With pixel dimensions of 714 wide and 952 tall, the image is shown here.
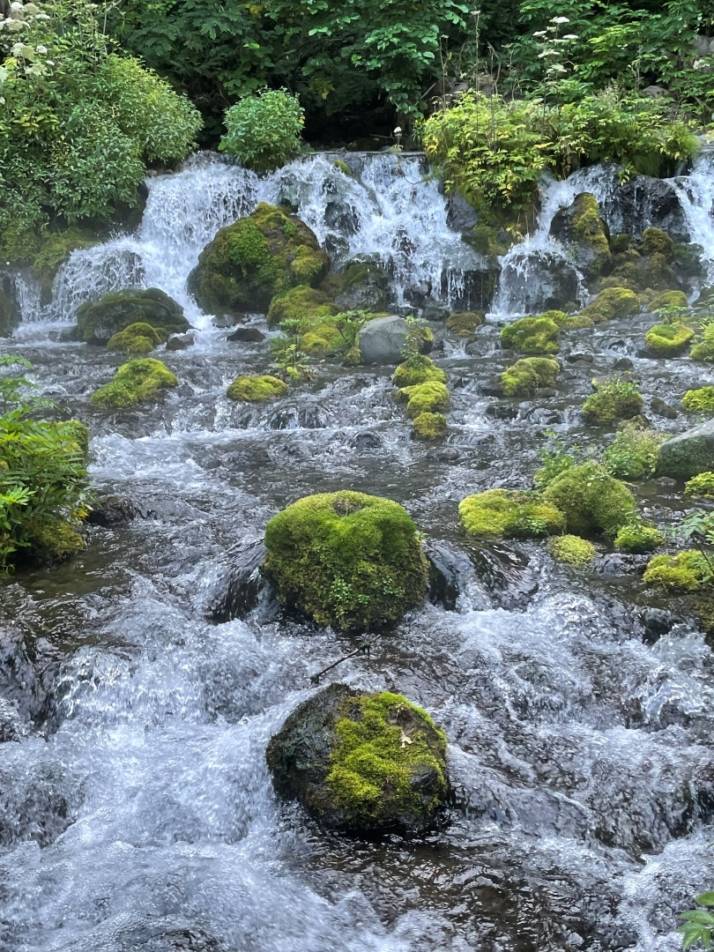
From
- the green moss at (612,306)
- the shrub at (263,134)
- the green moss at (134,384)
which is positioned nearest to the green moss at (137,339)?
the green moss at (134,384)

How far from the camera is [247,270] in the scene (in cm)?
1823

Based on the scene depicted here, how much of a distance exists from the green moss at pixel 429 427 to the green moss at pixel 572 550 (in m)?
3.48

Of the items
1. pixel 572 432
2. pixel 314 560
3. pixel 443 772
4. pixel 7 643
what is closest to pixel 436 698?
pixel 443 772

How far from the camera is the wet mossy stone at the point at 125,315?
1659 cm

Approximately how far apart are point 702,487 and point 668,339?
5577mm

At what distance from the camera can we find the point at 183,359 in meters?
15.1

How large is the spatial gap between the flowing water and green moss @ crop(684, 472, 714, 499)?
10.3 inches

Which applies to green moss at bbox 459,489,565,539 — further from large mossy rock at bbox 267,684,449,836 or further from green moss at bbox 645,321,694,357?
green moss at bbox 645,321,694,357

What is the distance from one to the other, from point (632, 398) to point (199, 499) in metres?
5.89

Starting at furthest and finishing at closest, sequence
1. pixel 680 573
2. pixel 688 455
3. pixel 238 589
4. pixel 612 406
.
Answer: pixel 612 406 < pixel 688 455 < pixel 238 589 < pixel 680 573

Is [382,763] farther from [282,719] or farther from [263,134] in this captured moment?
[263,134]

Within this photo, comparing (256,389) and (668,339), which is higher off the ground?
(668,339)

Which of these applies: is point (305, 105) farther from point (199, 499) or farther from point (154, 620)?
point (154, 620)

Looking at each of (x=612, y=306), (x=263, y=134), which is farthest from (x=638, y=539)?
(x=263, y=134)
